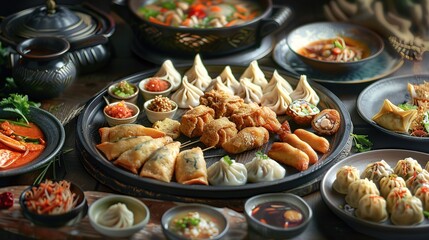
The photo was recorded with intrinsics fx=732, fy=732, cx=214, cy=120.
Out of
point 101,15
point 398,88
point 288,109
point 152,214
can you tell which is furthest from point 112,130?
point 398,88

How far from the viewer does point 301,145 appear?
15.2ft

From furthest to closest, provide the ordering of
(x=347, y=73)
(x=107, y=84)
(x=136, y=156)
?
(x=107, y=84)
(x=347, y=73)
(x=136, y=156)

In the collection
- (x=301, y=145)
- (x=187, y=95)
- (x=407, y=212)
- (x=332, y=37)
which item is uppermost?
(x=407, y=212)

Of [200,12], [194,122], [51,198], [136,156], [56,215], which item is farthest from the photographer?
[200,12]

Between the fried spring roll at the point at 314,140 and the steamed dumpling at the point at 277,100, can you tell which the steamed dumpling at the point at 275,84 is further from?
the fried spring roll at the point at 314,140

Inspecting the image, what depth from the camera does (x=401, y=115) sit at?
16.0 ft

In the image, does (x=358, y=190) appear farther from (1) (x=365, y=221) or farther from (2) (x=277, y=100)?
(2) (x=277, y=100)

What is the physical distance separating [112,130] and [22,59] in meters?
1.03

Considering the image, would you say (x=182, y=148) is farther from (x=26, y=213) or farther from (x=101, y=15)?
(x=101, y=15)

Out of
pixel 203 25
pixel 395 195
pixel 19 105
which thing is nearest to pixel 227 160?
pixel 395 195

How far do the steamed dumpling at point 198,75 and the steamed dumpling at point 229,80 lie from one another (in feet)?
0.37

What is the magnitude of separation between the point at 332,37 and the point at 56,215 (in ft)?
10.5

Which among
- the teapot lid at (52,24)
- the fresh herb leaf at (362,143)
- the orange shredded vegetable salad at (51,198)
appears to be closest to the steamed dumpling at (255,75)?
the fresh herb leaf at (362,143)

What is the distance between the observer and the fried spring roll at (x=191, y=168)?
4.32 meters
